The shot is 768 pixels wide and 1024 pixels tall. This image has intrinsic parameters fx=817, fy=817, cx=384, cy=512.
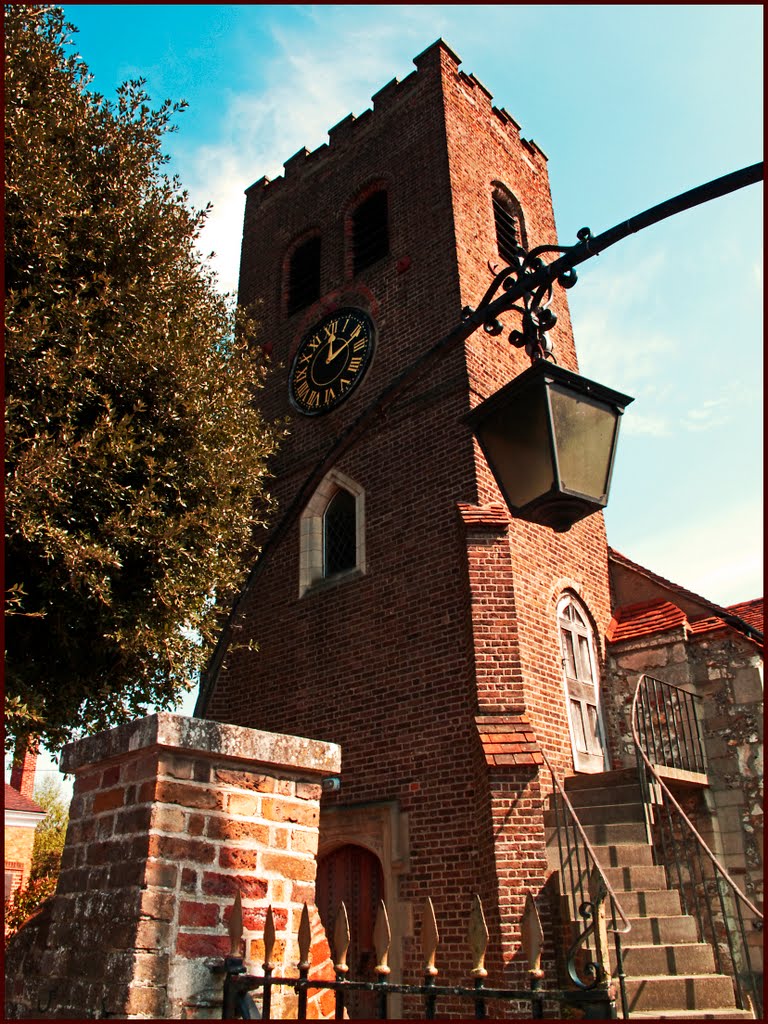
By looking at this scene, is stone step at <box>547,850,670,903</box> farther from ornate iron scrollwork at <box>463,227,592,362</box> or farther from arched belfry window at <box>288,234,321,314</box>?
arched belfry window at <box>288,234,321,314</box>

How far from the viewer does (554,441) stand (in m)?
3.41

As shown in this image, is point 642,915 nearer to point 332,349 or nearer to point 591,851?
→ point 591,851

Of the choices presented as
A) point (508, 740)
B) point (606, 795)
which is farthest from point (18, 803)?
point (606, 795)

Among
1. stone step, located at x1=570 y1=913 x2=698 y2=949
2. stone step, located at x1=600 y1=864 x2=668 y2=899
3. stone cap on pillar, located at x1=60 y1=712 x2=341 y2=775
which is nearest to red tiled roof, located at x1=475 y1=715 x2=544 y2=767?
stone step, located at x1=600 y1=864 x2=668 y2=899

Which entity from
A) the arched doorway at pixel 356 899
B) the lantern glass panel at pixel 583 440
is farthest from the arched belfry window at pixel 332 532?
the lantern glass panel at pixel 583 440

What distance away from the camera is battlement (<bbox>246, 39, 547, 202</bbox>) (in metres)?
14.9

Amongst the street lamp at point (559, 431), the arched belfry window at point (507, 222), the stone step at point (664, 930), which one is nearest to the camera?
the street lamp at point (559, 431)

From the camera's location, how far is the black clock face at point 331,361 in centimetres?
1347

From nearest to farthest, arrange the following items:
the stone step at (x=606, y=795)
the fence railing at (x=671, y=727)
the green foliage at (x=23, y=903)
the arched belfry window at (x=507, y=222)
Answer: the stone step at (x=606, y=795) → the fence railing at (x=671, y=727) → the arched belfry window at (x=507, y=222) → the green foliage at (x=23, y=903)

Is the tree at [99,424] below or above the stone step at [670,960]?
above

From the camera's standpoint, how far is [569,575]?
11820 mm

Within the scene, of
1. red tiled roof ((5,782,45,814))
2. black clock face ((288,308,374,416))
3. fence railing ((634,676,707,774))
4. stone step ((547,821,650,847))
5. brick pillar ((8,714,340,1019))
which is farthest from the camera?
red tiled roof ((5,782,45,814))

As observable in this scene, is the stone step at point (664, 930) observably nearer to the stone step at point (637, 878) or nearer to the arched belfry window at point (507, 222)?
the stone step at point (637, 878)

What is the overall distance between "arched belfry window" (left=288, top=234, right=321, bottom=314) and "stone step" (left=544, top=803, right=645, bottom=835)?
10326 mm
